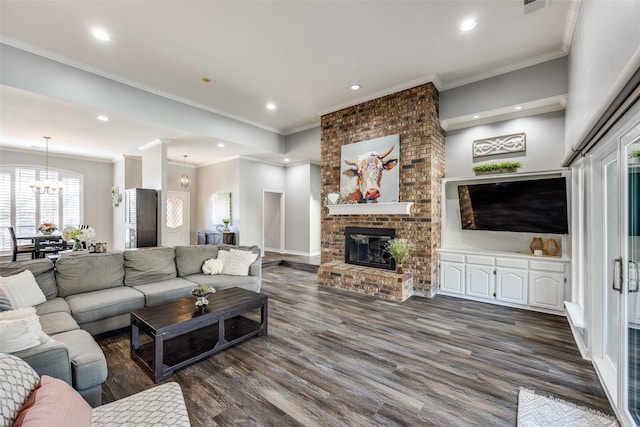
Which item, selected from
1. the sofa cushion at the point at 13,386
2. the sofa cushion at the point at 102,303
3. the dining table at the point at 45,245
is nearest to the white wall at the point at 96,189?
the dining table at the point at 45,245

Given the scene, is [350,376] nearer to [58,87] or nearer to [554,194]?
[554,194]

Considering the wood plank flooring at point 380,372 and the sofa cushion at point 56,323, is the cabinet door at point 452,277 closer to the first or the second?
the wood plank flooring at point 380,372

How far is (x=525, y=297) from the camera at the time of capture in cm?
398

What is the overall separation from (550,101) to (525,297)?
2863 mm

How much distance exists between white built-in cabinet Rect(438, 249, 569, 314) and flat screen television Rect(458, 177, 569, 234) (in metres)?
0.47

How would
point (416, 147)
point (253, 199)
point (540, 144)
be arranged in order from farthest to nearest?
point (253, 199) → point (416, 147) → point (540, 144)

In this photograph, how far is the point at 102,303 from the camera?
2.94m

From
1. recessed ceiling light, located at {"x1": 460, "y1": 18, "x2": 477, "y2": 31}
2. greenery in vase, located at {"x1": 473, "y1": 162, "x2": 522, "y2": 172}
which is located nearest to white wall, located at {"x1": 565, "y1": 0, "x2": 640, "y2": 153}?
recessed ceiling light, located at {"x1": 460, "y1": 18, "x2": 477, "y2": 31}

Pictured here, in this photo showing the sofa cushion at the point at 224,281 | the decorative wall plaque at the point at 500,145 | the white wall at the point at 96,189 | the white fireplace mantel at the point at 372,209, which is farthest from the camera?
the white wall at the point at 96,189

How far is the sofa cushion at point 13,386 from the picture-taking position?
101cm

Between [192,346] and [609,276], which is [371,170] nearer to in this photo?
[609,276]

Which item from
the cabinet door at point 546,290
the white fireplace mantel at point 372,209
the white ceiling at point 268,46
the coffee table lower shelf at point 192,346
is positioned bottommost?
the coffee table lower shelf at point 192,346

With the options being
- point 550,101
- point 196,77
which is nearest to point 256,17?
point 196,77

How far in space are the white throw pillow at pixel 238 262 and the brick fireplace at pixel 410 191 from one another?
156cm
